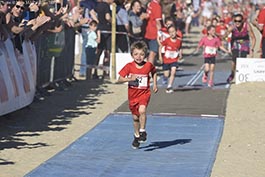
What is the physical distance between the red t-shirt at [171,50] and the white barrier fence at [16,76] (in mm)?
3621

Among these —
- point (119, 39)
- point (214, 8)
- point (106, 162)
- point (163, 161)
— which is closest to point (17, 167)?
point (106, 162)

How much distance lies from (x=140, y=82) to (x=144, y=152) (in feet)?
3.06

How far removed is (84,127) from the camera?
13.2 metres

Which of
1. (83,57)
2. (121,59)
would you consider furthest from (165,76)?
(83,57)

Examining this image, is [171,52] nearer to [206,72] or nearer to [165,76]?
[165,76]

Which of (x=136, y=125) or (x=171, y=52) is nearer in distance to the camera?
(x=136, y=125)

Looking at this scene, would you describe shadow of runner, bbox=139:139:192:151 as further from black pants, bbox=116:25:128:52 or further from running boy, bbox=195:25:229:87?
black pants, bbox=116:25:128:52

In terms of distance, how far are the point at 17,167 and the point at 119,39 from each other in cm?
1203

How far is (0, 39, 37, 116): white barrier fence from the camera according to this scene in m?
12.7

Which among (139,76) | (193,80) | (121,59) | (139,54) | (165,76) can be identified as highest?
(139,54)

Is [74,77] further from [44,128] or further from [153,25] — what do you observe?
[44,128]

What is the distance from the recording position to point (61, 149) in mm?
11242

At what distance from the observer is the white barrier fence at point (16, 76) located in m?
12.7

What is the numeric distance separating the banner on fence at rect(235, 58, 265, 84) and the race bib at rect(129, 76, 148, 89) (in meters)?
8.49
